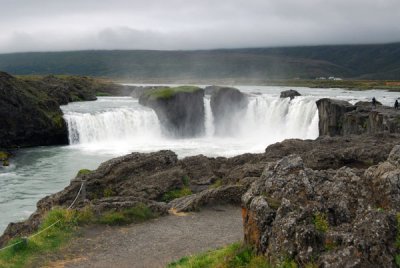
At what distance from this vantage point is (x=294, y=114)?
188 ft

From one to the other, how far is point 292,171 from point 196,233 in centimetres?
494

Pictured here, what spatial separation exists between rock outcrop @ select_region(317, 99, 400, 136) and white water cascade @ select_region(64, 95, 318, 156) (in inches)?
210

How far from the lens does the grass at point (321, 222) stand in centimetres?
929

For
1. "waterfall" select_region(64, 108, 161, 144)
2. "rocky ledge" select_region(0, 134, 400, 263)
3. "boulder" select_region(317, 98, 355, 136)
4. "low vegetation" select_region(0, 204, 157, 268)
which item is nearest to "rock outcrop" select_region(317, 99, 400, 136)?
"boulder" select_region(317, 98, 355, 136)

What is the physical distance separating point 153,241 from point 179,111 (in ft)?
155

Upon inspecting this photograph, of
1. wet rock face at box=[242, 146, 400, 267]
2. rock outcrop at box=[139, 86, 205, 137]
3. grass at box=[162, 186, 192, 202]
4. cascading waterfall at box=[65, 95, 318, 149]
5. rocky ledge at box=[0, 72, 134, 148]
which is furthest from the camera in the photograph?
rock outcrop at box=[139, 86, 205, 137]

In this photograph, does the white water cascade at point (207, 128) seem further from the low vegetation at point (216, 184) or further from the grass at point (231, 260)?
the grass at point (231, 260)

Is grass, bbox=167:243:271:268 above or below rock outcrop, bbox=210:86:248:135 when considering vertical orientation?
above

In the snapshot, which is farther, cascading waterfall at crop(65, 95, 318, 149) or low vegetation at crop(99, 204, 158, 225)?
cascading waterfall at crop(65, 95, 318, 149)

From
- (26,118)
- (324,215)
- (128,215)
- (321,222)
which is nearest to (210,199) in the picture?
(128,215)

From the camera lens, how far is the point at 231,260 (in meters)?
10.0

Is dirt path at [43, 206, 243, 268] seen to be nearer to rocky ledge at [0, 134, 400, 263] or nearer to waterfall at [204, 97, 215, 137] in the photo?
rocky ledge at [0, 134, 400, 263]

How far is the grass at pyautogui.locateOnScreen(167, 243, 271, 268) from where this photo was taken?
973cm

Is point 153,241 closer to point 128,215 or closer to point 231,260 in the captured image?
point 128,215
